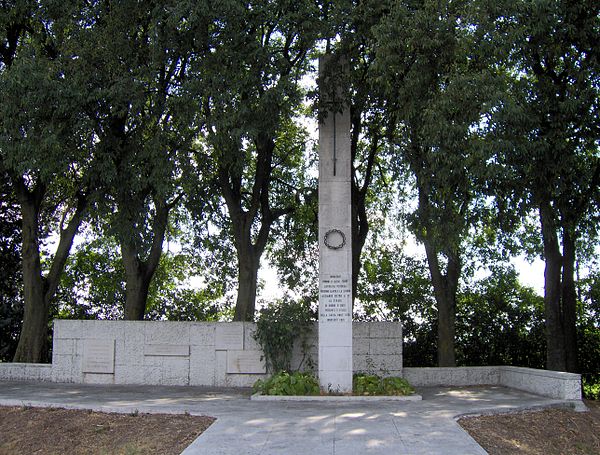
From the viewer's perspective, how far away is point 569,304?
14.3 m

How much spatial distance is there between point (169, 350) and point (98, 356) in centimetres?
159

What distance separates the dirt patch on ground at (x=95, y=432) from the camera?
7.84 meters

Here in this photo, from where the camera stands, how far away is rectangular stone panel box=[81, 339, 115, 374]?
1343 centimetres

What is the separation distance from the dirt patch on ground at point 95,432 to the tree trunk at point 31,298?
19.1 feet

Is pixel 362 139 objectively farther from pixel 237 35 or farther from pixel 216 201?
pixel 237 35

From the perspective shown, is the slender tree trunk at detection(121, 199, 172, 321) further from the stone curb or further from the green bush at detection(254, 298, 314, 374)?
the stone curb

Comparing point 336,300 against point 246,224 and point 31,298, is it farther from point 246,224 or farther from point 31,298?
point 31,298

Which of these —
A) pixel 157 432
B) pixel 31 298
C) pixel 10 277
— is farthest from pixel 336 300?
pixel 10 277

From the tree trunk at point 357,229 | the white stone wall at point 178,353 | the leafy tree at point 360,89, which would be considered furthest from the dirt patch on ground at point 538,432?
the tree trunk at point 357,229

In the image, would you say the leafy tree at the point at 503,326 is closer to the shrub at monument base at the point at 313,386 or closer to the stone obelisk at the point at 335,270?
the shrub at monument base at the point at 313,386

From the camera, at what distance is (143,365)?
13391 mm

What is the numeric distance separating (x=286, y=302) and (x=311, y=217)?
494 centimetres

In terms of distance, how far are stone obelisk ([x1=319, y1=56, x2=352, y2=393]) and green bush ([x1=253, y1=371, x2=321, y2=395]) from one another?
8.8 inches

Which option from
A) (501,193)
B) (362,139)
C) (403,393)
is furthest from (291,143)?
(403,393)
